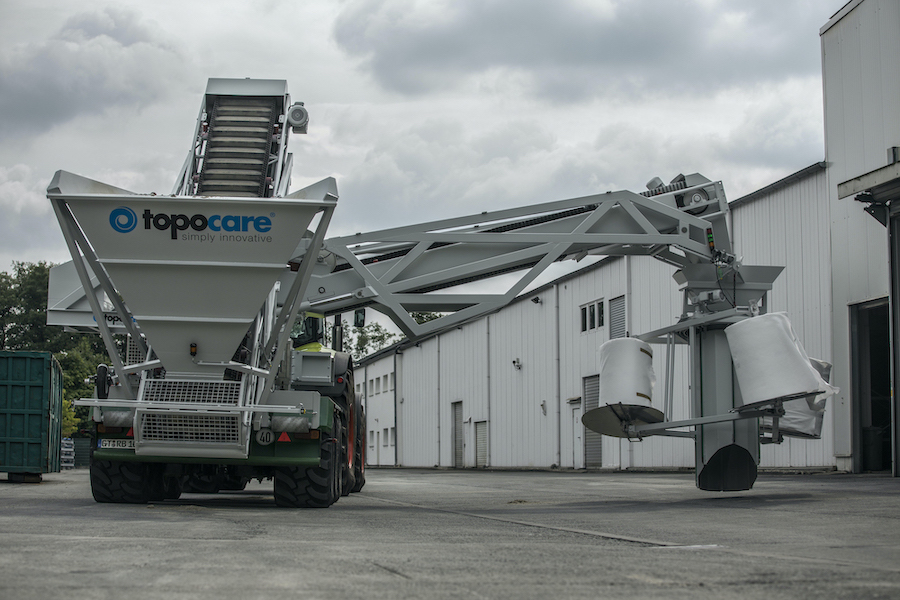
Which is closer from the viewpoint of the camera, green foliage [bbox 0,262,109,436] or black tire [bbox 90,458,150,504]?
black tire [bbox 90,458,150,504]

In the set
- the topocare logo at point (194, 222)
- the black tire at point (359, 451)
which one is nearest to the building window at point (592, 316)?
the black tire at point (359, 451)

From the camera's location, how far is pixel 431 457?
4912 cm

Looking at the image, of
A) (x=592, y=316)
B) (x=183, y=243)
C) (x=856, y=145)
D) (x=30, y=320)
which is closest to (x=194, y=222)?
(x=183, y=243)

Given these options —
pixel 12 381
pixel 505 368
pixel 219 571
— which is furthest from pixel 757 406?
pixel 505 368

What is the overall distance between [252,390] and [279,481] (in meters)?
1.21

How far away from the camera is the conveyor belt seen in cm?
1233

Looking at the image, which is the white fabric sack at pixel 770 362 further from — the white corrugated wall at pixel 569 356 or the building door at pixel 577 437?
the building door at pixel 577 437

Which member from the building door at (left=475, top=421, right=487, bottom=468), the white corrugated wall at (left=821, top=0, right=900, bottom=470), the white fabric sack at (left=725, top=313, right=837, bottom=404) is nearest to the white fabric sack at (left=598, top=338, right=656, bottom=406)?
the white fabric sack at (left=725, top=313, right=837, bottom=404)

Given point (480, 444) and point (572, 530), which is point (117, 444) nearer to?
point (572, 530)

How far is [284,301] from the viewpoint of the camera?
35.9ft

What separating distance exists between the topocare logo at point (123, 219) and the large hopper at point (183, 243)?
0.01 meters

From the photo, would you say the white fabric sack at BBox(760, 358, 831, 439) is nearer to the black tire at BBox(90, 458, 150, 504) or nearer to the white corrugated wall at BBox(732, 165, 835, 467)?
the black tire at BBox(90, 458, 150, 504)

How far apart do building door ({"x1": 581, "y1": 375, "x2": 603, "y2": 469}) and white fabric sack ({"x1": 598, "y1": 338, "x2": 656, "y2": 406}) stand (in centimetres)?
1916

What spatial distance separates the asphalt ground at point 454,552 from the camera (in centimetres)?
Answer: 457
